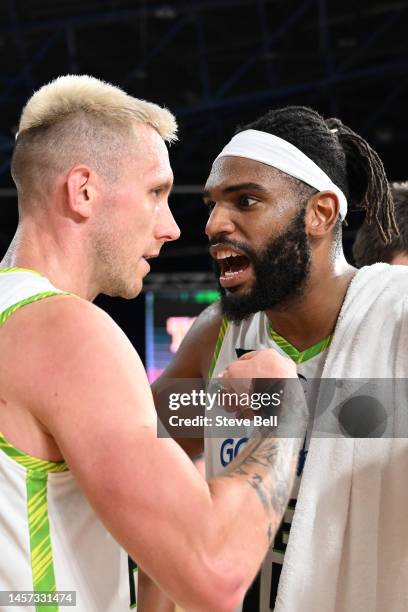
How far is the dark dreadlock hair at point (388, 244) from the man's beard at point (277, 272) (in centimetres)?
57

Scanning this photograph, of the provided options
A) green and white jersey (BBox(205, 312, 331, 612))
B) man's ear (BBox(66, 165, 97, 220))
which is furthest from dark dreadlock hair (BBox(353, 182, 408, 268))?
man's ear (BBox(66, 165, 97, 220))

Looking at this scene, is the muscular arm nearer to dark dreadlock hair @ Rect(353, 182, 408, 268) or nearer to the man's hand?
the man's hand

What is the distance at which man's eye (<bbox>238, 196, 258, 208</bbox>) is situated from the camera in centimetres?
196

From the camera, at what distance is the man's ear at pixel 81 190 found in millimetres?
1446

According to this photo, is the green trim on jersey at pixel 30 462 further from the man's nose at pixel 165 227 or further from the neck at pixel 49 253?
the man's nose at pixel 165 227

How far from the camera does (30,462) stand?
1.25m

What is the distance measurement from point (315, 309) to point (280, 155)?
38 centimetres

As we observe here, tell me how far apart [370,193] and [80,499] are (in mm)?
1185

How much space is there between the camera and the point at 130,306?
7.57m

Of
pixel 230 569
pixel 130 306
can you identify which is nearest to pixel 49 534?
pixel 230 569

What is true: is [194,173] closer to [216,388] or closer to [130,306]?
[130,306]

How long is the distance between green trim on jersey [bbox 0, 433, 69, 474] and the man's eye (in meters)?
0.89

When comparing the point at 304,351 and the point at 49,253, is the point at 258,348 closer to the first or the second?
the point at 304,351

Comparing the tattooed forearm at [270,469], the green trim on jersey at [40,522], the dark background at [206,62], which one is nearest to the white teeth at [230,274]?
the tattooed forearm at [270,469]
